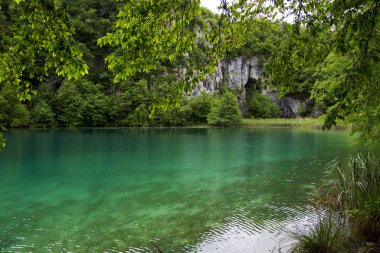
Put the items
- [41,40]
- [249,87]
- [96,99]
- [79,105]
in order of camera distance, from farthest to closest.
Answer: [249,87] → [96,99] → [79,105] → [41,40]

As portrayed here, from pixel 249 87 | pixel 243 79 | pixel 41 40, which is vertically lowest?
pixel 41 40

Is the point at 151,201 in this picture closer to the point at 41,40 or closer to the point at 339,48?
the point at 41,40

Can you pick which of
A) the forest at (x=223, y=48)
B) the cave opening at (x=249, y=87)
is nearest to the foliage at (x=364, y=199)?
the forest at (x=223, y=48)

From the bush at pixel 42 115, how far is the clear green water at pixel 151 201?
33.9 metres

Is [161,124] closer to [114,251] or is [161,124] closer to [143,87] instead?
[143,87]

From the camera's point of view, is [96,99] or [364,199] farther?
[96,99]

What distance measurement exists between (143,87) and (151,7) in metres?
65.0

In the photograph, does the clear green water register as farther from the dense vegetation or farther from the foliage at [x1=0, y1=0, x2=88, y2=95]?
the dense vegetation

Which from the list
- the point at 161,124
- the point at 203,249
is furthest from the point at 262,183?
the point at 161,124

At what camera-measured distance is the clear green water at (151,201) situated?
7.97 metres

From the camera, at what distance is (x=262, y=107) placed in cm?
8738

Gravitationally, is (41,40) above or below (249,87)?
below

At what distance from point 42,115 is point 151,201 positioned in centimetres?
4891

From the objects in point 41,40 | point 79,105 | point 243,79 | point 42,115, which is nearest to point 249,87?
point 243,79
